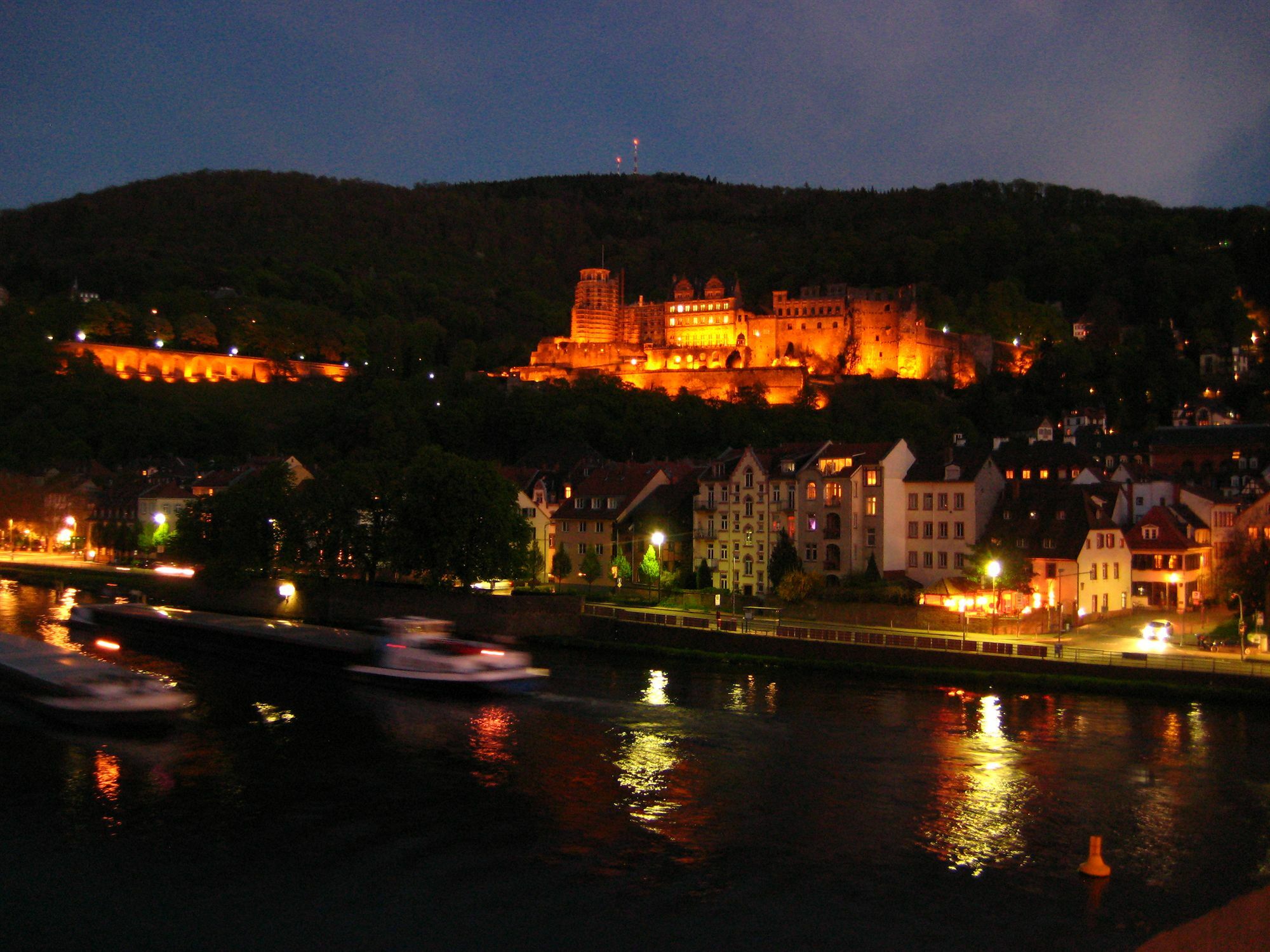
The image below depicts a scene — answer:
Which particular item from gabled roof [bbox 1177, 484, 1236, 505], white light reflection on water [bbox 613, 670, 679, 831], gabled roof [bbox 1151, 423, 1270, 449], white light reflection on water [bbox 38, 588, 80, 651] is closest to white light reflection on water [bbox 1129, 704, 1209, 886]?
white light reflection on water [bbox 613, 670, 679, 831]

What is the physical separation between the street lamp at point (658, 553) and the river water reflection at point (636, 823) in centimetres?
1481

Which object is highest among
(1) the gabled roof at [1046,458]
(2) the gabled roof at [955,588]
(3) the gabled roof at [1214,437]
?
(3) the gabled roof at [1214,437]

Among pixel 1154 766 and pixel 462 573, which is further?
pixel 462 573

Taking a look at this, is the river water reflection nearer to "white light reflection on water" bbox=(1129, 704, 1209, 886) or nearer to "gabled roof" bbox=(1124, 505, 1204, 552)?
"white light reflection on water" bbox=(1129, 704, 1209, 886)

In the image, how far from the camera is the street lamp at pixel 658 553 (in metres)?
45.5

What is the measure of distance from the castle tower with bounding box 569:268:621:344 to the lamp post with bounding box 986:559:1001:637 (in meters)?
101

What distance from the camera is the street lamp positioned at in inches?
1793

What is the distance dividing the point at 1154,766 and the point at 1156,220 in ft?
417

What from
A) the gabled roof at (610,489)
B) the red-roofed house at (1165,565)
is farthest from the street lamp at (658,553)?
the red-roofed house at (1165,565)

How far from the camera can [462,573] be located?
43.5 meters

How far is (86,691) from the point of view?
90.1 feet

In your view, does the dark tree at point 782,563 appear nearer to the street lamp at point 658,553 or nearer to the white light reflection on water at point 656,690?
the street lamp at point 658,553

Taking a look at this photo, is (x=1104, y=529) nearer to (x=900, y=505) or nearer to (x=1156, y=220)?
(x=900, y=505)

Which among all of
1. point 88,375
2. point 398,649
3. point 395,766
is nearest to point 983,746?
point 395,766
